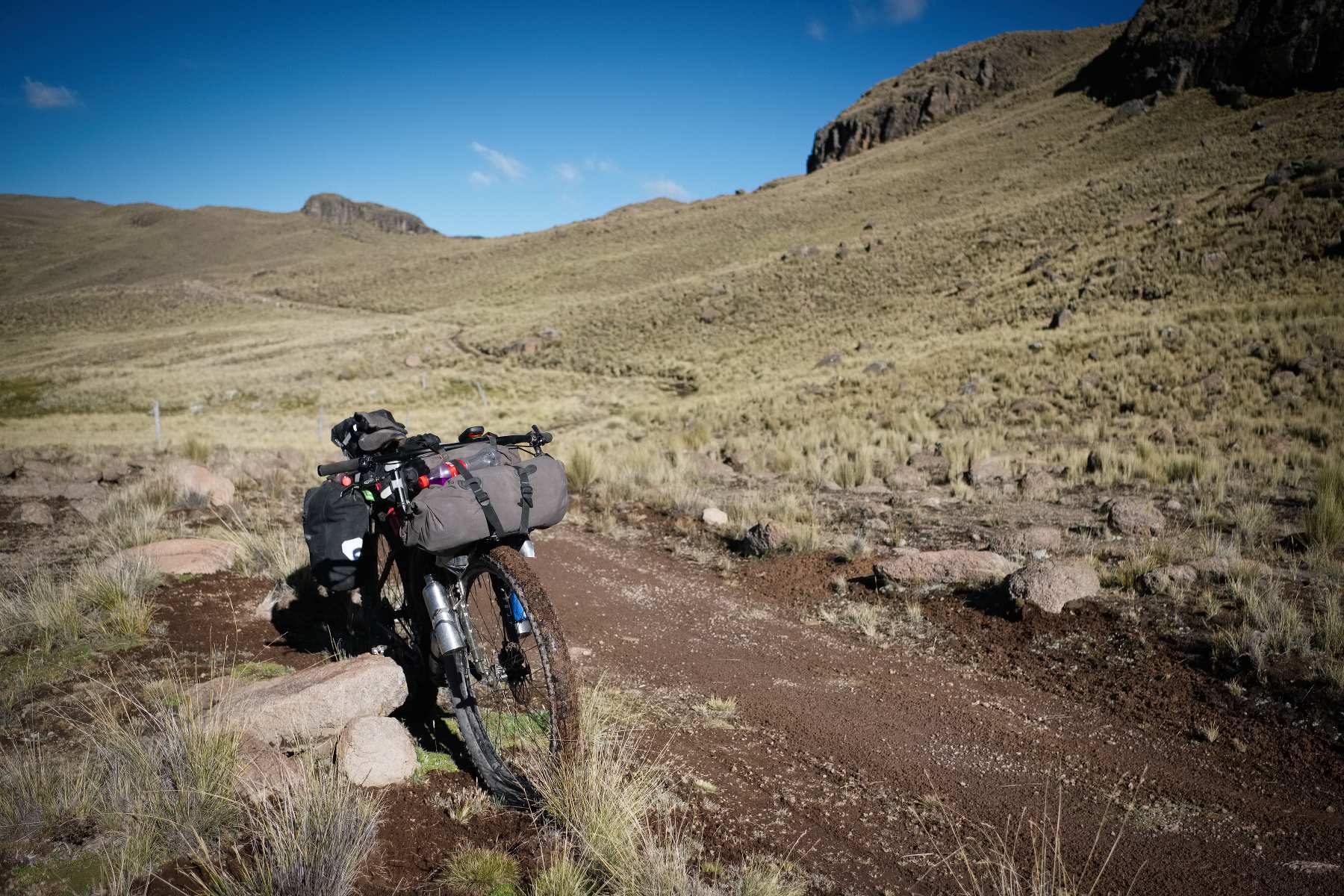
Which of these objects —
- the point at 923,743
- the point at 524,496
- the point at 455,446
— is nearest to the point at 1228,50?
the point at 923,743

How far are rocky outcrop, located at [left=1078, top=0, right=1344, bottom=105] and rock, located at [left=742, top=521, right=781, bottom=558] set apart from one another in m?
67.1

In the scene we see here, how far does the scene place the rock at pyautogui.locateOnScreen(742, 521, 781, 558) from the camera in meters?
7.62

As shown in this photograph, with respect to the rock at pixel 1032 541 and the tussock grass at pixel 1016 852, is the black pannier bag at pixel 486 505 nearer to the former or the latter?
the tussock grass at pixel 1016 852

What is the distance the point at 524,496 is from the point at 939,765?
2.61 m

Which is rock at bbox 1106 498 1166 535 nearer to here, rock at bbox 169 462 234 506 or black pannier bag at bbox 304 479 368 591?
black pannier bag at bbox 304 479 368 591

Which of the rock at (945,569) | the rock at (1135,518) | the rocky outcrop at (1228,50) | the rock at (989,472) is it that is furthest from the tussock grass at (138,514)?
the rocky outcrop at (1228,50)

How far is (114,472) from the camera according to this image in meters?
10.7

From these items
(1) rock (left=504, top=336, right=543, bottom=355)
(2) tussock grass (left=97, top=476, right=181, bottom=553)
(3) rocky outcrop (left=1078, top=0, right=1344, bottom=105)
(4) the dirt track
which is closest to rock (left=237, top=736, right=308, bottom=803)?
(4) the dirt track

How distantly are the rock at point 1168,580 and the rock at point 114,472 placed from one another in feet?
44.5

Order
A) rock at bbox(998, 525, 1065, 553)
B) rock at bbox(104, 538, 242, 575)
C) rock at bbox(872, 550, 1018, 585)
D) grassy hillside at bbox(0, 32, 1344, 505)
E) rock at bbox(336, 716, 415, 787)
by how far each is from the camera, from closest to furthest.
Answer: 1. rock at bbox(336, 716, 415, 787)
2. rock at bbox(104, 538, 242, 575)
3. rock at bbox(872, 550, 1018, 585)
4. rock at bbox(998, 525, 1065, 553)
5. grassy hillside at bbox(0, 32, 1344, 505)

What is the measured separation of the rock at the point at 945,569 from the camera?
6281 millimetres

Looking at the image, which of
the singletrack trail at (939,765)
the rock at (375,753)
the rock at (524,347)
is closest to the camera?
the singletrack trail at (939,765)

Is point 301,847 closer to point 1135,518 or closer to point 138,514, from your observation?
point 138,514

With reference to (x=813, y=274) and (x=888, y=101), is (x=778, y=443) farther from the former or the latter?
(x=888, y=101)
